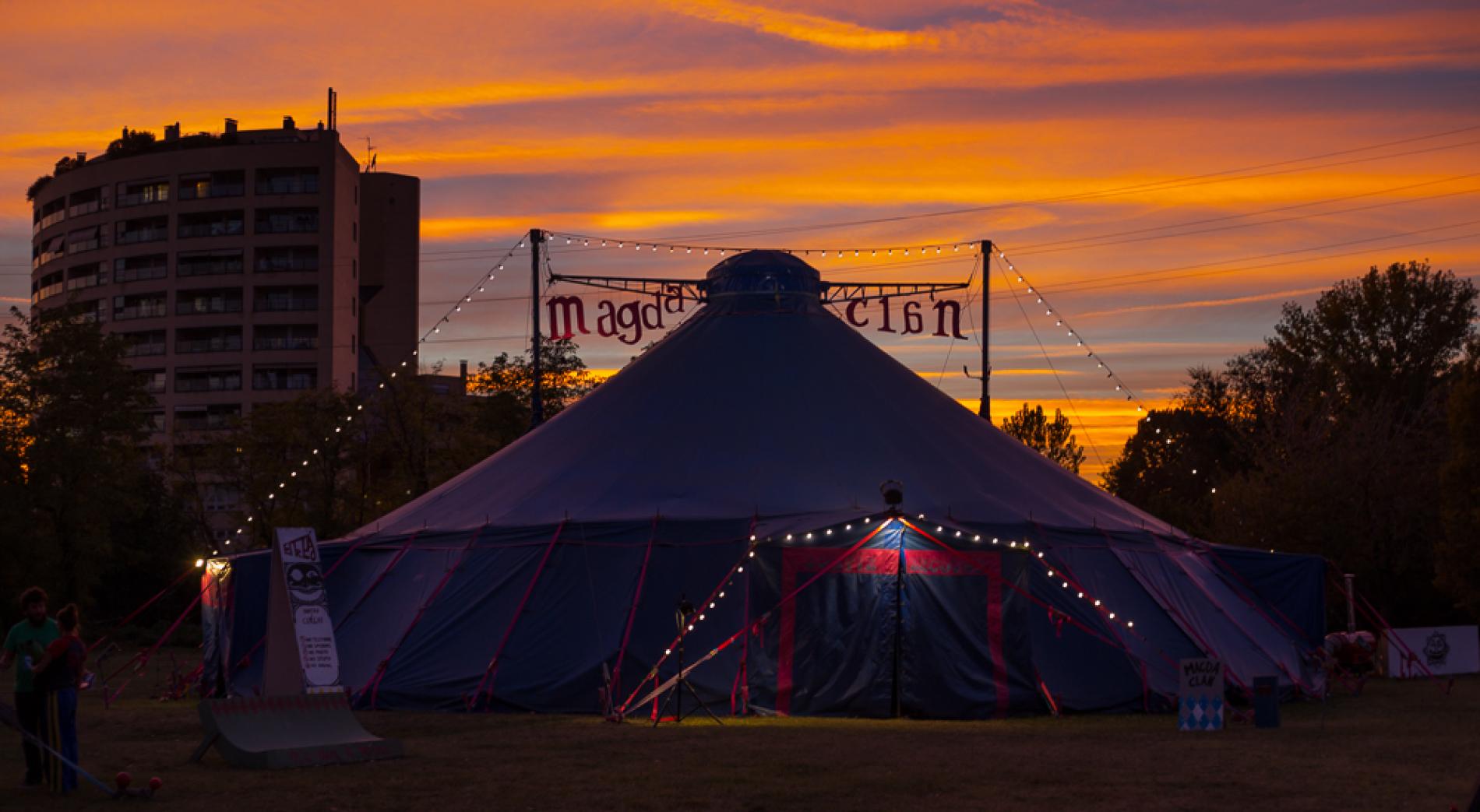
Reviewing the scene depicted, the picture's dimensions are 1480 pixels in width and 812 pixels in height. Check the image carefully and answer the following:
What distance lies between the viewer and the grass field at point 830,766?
1134cm

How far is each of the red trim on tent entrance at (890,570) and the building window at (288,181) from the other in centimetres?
6781

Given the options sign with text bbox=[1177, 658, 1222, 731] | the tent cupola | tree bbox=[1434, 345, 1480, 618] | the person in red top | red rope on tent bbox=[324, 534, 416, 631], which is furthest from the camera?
tree bbox=[1434, 345, 1480, 618]

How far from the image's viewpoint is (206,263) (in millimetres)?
84438

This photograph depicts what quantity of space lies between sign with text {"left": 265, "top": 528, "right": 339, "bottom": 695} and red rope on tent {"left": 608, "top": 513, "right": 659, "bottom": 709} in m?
3.00

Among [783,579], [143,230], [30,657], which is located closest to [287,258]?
[143,230]

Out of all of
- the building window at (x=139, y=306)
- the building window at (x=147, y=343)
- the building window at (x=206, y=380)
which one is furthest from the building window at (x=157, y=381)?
the building window at (x=139, y=306)

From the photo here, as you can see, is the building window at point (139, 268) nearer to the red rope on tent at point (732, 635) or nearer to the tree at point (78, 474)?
the tree at point (78, 474)

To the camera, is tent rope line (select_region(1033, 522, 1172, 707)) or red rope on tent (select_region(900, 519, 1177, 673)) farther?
tent rope line (select_region(1033, 522, 1172, 707))

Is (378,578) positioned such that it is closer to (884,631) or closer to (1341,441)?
(884,631)

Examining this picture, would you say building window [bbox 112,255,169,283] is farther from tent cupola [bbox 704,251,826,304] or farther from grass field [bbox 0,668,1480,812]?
grass field [bbox 0,668,1480,812]

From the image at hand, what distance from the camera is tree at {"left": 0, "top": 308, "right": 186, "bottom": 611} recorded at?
40.3 meters

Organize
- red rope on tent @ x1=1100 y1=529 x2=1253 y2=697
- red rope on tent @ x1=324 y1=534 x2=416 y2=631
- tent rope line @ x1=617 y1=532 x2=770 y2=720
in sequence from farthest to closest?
red rope on tent @ x1=324 y1=534 x2=416 y2=631 → red rope on tent @ x1=1100 y1=529 x2=1253 y2=697 → tent rope line @ x1=617 y1=532 x2=770 y2=720

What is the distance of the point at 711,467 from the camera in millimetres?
20281

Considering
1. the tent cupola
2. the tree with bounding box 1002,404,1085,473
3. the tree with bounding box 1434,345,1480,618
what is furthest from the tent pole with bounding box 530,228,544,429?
the tree with bounding box 1002,404,1085,473
